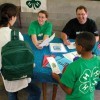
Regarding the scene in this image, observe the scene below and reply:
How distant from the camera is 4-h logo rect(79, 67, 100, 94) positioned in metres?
1.60

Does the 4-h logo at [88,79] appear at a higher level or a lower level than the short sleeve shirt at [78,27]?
lower

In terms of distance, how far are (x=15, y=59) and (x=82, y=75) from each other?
56 cm

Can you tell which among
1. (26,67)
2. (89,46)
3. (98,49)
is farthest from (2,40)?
(98,49)

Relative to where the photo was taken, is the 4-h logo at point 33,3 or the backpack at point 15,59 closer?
the backpack at point 15,59

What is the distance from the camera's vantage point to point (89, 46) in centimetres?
158

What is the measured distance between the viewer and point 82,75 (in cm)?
159

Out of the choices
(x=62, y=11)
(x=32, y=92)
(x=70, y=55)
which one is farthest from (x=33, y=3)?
(x=32, y=92)

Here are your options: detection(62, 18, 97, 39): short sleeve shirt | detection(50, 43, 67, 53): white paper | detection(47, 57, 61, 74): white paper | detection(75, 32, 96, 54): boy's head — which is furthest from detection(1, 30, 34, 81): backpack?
detection(62, 18, 97, 39): short sleeve shirt

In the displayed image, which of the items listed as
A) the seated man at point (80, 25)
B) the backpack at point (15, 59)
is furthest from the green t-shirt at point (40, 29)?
the backpack at point (15, 59)

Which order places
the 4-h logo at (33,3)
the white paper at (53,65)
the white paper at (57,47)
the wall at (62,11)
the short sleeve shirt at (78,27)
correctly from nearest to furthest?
1. the white paper at (53,65)
2. the white paper at (57,47)
3. the short sleeve shirt at (78,27)
4. the wall at (62,11)
5. the 4-h logo at (33,3)

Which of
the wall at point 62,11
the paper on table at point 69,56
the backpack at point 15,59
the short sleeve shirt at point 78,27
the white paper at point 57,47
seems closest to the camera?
the backpack at point 15,59

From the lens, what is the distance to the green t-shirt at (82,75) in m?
1.58

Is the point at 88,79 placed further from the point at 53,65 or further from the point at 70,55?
the point at 70,55

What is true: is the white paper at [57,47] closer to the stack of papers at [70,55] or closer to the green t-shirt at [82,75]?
the stack of papers at [70,55]
